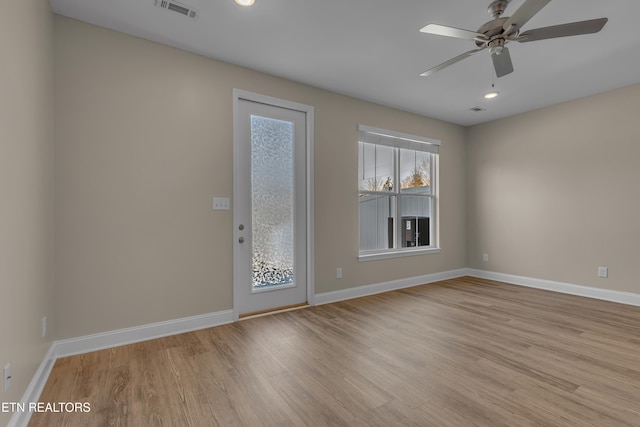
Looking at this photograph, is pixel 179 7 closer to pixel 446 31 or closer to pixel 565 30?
pixel 446 31

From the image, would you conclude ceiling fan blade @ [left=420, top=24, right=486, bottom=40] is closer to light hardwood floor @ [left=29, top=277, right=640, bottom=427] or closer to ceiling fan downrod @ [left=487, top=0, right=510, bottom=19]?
ceiling fan downrod @ [left=487, top=0, right=510, bottom=19]

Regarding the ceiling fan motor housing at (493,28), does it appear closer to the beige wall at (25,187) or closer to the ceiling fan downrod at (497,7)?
the ceiling fan downrod at (497,7)

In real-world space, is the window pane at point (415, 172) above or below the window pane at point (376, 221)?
above

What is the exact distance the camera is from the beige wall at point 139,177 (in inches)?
95.4

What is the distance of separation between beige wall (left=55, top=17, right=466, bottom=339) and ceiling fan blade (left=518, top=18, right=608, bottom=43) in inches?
92.5

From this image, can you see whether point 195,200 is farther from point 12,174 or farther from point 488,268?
point 488,268

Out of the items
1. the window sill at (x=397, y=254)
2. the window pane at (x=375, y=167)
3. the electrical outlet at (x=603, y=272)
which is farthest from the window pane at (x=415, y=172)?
the electrical outlet at (x=603, y=272)

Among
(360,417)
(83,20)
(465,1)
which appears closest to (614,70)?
(465,1)

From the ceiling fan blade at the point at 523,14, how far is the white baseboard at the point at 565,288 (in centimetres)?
383

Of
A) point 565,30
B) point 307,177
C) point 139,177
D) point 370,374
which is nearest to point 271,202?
point 307,177

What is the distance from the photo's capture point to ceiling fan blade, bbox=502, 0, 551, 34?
1.71 metres

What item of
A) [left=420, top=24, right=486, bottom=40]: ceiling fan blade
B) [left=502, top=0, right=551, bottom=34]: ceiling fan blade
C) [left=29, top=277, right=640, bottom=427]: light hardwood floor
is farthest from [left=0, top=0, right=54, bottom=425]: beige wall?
[left=502, top=0, right=551, bottom=34]: ceiling fan blade

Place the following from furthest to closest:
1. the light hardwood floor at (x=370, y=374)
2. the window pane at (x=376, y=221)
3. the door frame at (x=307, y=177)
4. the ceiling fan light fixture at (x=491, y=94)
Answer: the window pane at (x=376, y=221) → the ceiling fan light fixture at (x=491, y=94) → the door frame at (x=307, y=177) → the light hardwood floor at (x=370, y=374)

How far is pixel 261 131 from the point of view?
11.1 ft
